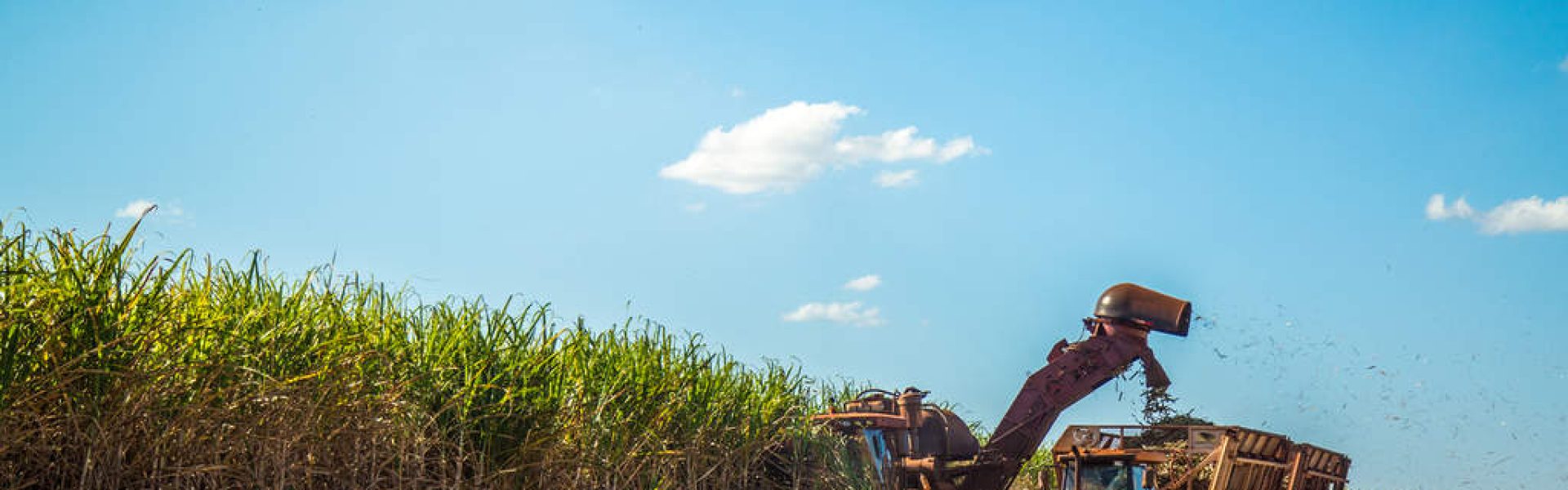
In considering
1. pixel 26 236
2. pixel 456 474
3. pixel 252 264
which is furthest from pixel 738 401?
pixel 26 236

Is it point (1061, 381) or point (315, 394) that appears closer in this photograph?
point (315, 394)

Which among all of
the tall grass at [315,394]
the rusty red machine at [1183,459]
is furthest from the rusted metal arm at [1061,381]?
the tall grass at [315,394]

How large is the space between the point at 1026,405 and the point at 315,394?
9.45m

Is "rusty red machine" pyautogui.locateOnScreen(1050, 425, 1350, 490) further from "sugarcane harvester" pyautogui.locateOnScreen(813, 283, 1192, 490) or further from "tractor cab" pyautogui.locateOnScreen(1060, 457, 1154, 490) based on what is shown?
"sugarcane harvester" pyautogui.locateOnScreen(813, 283, 1192, 490)

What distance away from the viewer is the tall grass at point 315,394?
745 centimetres

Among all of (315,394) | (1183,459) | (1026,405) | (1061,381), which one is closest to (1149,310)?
(1061,381)

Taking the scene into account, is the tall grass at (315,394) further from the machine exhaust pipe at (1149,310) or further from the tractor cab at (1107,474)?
Result: the machine exhaust pipe at (1149,310)

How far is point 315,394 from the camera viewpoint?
8.66 meters

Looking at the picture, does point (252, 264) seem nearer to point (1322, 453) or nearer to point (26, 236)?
point (26, 236)

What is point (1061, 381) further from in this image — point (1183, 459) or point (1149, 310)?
point (1183, 459)

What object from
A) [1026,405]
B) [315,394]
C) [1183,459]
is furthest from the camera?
[1026,405]

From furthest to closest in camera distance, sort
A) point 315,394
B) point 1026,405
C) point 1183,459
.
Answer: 1. point 1026,405
2. point 1183,459
3. point 315,394

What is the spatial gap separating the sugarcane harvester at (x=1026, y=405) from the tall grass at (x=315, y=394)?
237 centimetres

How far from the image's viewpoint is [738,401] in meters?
13.4
